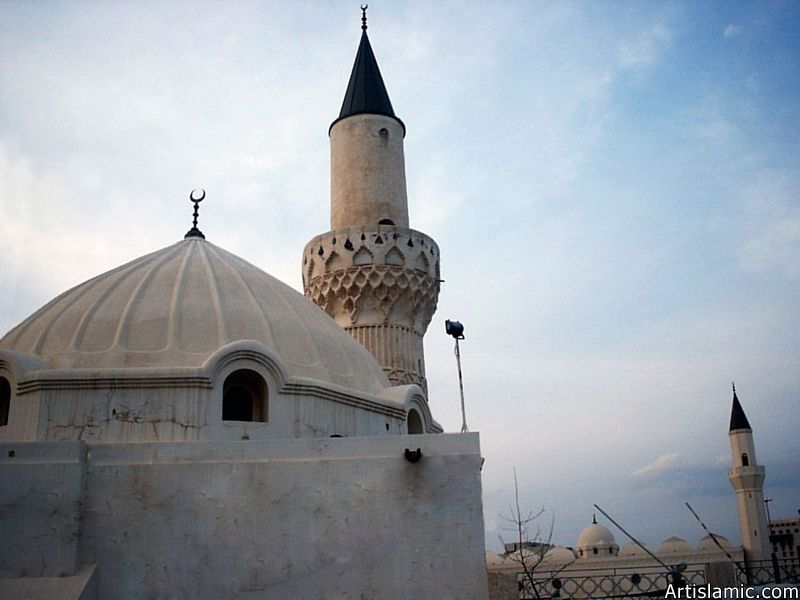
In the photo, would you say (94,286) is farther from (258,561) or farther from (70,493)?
(258,561)

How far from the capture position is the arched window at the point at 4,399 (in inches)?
481

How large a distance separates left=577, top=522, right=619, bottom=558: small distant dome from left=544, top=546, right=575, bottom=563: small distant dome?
2.98ft

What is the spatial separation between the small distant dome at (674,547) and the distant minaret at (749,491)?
2.27m

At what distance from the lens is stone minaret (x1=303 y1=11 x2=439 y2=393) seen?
63.9ft

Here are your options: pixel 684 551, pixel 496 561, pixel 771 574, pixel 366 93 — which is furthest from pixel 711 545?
pixel 366 93

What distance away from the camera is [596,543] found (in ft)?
115

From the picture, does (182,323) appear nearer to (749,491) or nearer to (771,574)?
(771,574)

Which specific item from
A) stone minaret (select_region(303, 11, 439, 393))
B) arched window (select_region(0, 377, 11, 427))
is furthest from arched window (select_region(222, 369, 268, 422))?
stone minaret (select_region(303, 11, 439, 393))

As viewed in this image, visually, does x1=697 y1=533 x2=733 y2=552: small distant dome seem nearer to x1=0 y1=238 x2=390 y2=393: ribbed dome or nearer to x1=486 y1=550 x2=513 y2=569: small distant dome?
x1=486 y1=550 x2=513 y2=569: small distant dome

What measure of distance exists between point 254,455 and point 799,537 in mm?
48679

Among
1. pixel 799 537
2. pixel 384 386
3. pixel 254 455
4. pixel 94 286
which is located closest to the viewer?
pixel 254 455

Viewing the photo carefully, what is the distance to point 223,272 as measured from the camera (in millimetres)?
14391

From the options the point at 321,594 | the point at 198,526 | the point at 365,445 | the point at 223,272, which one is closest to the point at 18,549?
the point at 198,526

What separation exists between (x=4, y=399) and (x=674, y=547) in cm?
2462
